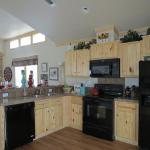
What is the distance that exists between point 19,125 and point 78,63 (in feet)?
7.32

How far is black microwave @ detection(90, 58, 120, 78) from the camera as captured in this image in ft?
12.5

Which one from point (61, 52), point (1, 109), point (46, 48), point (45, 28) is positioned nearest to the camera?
point (1, 109)

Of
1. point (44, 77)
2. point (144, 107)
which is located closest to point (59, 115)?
point (144, 107)

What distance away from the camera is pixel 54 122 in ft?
13.6

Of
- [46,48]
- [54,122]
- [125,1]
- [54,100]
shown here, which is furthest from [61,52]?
[125,1]

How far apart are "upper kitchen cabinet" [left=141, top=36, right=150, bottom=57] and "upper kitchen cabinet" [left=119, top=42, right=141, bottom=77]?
0.25 ft

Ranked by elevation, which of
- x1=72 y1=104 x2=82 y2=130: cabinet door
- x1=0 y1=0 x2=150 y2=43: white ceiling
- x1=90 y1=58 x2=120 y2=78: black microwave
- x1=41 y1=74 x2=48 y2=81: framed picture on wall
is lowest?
x1=72 y1=104 x2=82 y2=130: cabinet door

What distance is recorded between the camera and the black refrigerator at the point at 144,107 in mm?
3049

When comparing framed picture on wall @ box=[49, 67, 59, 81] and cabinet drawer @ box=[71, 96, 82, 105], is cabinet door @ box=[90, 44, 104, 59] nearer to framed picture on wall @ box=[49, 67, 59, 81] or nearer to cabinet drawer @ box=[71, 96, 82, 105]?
cabinet drawer @ box=[71, 96, 82, 105]

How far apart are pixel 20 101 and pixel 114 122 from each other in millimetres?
2104

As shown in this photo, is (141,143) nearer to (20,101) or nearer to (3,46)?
(20,101)

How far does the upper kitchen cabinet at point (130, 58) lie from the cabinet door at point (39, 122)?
2082 millimetres

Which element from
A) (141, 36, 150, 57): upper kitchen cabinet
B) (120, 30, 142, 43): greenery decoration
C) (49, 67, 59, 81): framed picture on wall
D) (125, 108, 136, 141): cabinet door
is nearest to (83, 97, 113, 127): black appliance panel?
(125, 108, 136, 141): cabinet door

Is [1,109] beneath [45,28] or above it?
beneath
